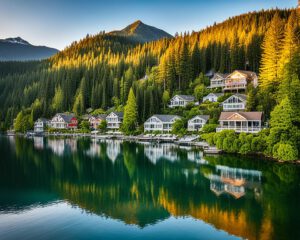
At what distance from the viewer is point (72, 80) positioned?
386 ft

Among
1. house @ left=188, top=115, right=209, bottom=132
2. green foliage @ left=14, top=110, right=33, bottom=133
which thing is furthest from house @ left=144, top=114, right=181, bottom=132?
green foliage @ left=14, top=110, right=33, bottom=133

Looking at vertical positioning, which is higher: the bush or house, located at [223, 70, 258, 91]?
house, located at [223, 70, 258, 91]

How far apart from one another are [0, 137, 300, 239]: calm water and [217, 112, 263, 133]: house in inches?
404

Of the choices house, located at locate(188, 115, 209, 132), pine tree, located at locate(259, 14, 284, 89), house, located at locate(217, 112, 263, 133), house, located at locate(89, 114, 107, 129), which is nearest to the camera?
house, located at locate(217, 112, 263, 133)

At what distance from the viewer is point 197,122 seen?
59.8m

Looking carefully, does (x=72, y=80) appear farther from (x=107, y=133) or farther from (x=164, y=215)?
(x=164, y=215)

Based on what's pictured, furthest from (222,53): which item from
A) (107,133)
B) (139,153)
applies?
(139,153)

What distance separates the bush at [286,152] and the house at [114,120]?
2050 inches

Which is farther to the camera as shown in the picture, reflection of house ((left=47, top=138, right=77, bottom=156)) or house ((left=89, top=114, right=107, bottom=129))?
house ((left=89, top=114, right=107, bottom=129))

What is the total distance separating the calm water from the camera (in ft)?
55.4

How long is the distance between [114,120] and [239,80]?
34447 mm

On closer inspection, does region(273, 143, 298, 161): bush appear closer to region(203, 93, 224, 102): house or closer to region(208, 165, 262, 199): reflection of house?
region(208, 165, 262, 199): reflection of house

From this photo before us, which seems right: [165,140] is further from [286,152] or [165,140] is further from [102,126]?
[286,152]

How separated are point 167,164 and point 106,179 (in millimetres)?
9475
